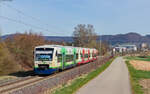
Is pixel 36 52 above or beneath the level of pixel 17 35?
beneath

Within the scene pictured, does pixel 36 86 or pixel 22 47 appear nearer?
pixel 36 86

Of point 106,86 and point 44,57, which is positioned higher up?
point 44,57

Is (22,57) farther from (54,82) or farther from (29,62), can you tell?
(54,82)

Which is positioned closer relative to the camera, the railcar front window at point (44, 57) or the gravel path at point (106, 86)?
the gravel path at point (106, 86)

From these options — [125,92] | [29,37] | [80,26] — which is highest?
[80,26]

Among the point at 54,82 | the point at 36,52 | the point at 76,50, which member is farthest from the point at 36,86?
the point at 76,50

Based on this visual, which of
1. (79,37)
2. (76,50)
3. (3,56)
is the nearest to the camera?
(3,56)

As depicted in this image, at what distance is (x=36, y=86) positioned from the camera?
35.3 feet

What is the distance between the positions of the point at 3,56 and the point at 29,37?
12.3 m

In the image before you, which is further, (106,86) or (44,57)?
(44,57)

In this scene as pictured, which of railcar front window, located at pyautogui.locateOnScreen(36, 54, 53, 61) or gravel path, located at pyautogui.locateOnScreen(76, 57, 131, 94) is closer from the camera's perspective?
gravel path, located at pyautogui.locateOnScreen(76, 57, 131, 94)

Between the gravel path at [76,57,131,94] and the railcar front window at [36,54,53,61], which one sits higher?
the railcar front window at [36,54,53,61]

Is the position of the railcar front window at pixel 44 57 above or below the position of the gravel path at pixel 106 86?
above

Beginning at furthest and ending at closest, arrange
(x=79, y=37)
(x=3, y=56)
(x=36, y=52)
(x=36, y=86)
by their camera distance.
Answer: (x=79, y=37) → (x=3, y=56) → (x=36, y=52) → (x=36, y=86)
